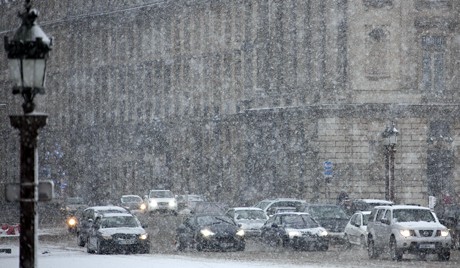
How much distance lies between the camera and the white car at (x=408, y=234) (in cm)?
3092

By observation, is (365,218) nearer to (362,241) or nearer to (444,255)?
(362,241)

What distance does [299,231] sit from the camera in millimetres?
36594

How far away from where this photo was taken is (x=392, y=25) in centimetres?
6531

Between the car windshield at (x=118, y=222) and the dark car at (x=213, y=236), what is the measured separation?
6.23 ft

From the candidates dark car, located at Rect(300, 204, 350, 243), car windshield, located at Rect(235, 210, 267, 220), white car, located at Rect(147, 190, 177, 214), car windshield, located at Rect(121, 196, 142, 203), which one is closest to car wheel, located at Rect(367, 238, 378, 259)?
dark car, located at Rect(300, 204, 350, 243)

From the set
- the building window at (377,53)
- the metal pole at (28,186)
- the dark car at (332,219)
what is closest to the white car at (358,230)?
the dark car at (332,219)

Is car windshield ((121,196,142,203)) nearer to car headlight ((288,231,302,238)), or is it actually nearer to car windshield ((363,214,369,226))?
car headlight ((288,231,302,238))

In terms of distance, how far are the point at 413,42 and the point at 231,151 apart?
21.0m

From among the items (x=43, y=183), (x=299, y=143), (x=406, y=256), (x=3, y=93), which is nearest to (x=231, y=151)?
(x=299, y=143)

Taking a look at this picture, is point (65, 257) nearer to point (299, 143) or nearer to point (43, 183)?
point (43, 183)

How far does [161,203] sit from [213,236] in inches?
1442

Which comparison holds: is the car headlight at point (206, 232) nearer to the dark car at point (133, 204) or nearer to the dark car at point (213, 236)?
the dark car at point (213, 236)

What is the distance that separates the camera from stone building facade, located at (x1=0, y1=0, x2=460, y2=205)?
6525 cm

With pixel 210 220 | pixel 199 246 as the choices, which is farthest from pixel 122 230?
pixel 210 220
